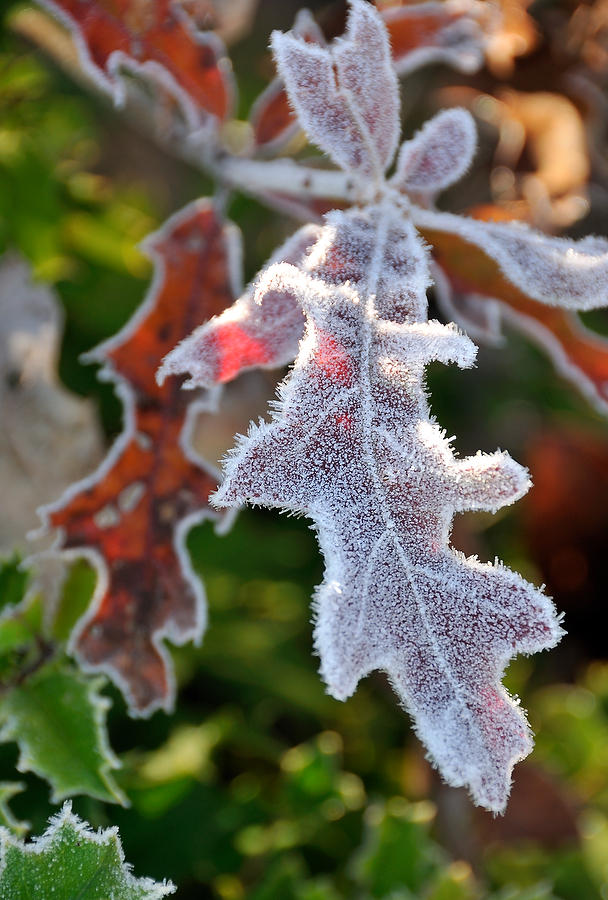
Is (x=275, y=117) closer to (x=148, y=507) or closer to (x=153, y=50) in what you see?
(x=153, y=50)

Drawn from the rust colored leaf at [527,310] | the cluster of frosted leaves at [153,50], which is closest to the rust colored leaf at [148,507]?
the cluster of frosted leaves at [153,50]

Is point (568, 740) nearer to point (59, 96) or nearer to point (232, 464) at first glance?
point (232, 464)

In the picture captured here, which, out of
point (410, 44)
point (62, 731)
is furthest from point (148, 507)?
point (410, 44)

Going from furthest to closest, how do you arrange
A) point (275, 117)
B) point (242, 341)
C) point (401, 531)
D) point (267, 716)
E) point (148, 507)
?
1. point (267, 716)
2. point (275, 117)
3. point (148, 507)
4. point (242, 341)
5. point (401, 531)

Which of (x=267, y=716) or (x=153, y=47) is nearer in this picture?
(x=153, y=47)

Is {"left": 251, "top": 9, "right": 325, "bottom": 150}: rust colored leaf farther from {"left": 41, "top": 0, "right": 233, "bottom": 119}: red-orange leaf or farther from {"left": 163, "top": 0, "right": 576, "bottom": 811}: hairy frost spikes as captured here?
{"left": 163, "top": 0, "right": 576, "bottom": 811}: hairy frost spikes

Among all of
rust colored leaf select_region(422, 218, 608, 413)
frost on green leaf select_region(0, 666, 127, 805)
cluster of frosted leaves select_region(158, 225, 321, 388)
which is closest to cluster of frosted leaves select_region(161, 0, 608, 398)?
cluster of frosted leaves select_region(158, 225, 321, 388)
